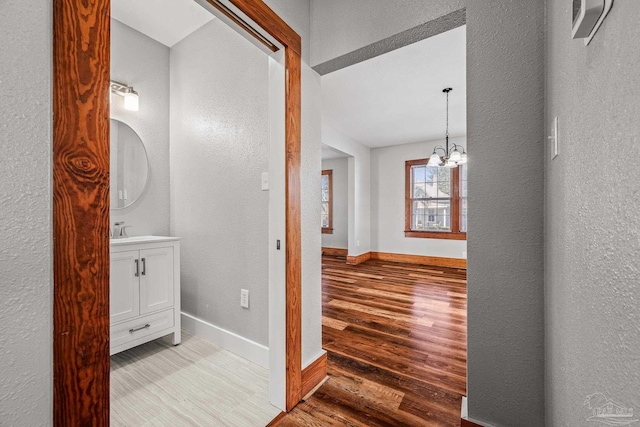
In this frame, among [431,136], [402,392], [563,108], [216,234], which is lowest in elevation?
[402,392]

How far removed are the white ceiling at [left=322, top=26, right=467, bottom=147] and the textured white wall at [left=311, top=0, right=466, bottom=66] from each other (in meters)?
1.15

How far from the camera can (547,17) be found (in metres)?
1.03

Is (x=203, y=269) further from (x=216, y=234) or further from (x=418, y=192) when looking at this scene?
(x=418, y=192)

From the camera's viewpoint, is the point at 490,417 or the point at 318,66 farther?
the point at 318,66

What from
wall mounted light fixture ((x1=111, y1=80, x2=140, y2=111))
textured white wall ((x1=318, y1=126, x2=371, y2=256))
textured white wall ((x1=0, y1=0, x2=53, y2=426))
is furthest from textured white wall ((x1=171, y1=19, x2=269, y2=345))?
textured white wall ((x1=318, y1=126, x2=371, y2=256))

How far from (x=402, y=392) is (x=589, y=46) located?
1.74m

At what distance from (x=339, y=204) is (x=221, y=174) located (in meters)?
4.97

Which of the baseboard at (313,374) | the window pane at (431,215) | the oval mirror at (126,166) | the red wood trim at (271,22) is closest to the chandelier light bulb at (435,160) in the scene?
the window pane at (431,215)

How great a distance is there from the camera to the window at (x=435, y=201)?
5324 millimetres

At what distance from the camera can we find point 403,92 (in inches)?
130

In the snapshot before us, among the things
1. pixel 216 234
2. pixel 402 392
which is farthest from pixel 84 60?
pixel 402 392

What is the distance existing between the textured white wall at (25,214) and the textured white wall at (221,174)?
1.29 m

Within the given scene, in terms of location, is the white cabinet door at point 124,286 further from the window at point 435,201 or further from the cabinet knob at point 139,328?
the window at point 435,201

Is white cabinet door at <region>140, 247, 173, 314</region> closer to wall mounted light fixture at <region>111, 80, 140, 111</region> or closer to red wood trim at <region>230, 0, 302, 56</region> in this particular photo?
wall mounted light fixture at <region>111, 80, 140, 111</region>
